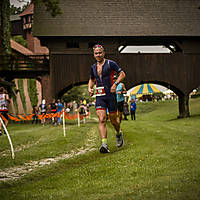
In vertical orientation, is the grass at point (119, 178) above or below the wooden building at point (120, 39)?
below

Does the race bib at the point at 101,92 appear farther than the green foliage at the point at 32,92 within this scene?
No

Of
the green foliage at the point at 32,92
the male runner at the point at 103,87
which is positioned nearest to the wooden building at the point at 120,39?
the male runner at the point at 103,87

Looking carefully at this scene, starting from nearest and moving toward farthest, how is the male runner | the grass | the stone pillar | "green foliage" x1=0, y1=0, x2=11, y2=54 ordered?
the grass
the male runner
the stone pillar
"green foliage" x1=0, y1=0, x2=11, y2=54

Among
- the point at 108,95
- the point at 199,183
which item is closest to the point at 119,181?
the point at 199,183

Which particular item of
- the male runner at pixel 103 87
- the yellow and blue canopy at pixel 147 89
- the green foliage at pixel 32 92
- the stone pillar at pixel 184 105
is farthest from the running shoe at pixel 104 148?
the green foliage at pixel 32 92

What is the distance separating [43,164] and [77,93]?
58817mm

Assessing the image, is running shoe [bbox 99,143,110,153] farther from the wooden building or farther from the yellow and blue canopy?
the yellow and blue canopy

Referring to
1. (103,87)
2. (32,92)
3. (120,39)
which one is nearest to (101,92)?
(103,87)

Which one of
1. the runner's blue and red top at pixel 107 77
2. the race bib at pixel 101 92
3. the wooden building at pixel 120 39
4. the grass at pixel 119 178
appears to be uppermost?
the wooden building at pixel 120 39

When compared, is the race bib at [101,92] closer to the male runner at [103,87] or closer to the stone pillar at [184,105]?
the male runner at [103,87]

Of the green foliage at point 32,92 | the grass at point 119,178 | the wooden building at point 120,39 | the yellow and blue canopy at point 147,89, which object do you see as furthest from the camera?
the green foliage at point 32,92

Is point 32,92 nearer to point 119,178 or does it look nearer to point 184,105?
point 184,105

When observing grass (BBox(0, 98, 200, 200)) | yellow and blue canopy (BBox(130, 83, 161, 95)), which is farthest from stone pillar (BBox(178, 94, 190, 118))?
grass (BBox(0, 98, 200, 200))

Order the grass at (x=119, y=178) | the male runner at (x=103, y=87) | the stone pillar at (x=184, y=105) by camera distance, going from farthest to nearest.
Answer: the stone pillar at (x=184, y=105) → the male runner at (x=103, y=87) → the grass at (x=119, y=178)
